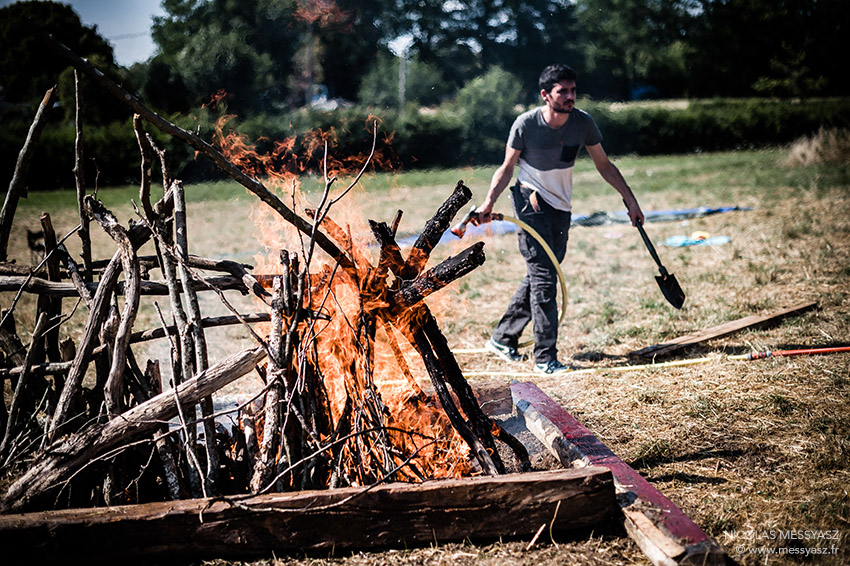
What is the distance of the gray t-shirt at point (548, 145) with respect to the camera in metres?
4.67

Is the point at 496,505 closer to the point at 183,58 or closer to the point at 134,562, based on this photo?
the point at 134,562

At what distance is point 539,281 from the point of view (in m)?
4.66

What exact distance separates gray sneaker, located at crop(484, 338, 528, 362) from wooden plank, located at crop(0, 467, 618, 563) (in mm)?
2454

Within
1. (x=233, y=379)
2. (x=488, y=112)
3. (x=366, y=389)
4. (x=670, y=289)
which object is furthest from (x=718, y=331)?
(x=488, y=112)

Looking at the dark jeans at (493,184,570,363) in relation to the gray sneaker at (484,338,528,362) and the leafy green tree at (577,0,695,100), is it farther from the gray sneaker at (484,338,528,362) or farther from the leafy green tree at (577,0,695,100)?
the leafy green tree at (577,0,695,100)

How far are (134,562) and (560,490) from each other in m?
1.70

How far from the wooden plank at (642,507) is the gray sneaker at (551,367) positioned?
124 cm

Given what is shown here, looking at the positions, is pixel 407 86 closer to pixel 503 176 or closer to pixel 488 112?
pixel 488 112

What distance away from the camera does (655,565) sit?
7.58 feet

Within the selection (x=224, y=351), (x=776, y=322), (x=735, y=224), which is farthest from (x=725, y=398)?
(x=735, y=224)

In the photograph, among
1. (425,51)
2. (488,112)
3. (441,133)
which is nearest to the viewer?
(441,133)

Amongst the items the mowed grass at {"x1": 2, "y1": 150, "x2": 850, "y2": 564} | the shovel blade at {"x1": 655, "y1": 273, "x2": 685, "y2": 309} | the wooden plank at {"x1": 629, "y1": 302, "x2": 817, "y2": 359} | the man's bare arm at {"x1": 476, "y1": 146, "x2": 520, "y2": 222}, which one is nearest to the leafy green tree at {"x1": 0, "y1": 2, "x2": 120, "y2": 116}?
the mowed grass at {"x1": 2, "y1": 150, "x2": 850, "y2": 564}

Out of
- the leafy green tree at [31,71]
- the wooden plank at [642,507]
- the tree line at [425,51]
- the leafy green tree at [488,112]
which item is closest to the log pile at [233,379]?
the wooden plank at [642,507]

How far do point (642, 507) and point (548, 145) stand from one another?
9.56 ft
